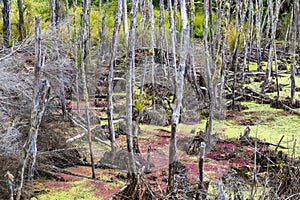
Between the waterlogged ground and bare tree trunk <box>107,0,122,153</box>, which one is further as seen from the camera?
bare tree trunk <box>107,0,122,153</box>

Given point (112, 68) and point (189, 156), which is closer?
point (112, 68)

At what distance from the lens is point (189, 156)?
3969 mm

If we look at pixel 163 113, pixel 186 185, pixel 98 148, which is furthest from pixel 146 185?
pixel 163 113

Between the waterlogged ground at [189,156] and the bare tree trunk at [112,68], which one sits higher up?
the bare tree trunk at [112,68]

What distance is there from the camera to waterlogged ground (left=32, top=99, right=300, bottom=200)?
314 cm

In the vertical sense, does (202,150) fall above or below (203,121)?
above

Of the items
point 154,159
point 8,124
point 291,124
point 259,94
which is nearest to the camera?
point 8,124

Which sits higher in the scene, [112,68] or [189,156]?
[112,68]

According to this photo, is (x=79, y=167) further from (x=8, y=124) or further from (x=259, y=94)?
(x=259, y=94)

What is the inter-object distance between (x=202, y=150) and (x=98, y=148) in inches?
65.6

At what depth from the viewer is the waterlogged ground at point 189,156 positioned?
3.14 m

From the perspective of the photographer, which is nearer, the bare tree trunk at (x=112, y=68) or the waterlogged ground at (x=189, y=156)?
the waterlogged ground at (x=189, y=156)

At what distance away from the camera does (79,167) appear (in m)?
3.59

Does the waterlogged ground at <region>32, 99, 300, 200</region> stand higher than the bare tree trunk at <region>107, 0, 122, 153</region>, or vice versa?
the bare tree trunk at <region>107, 0, 122, 153</region>
